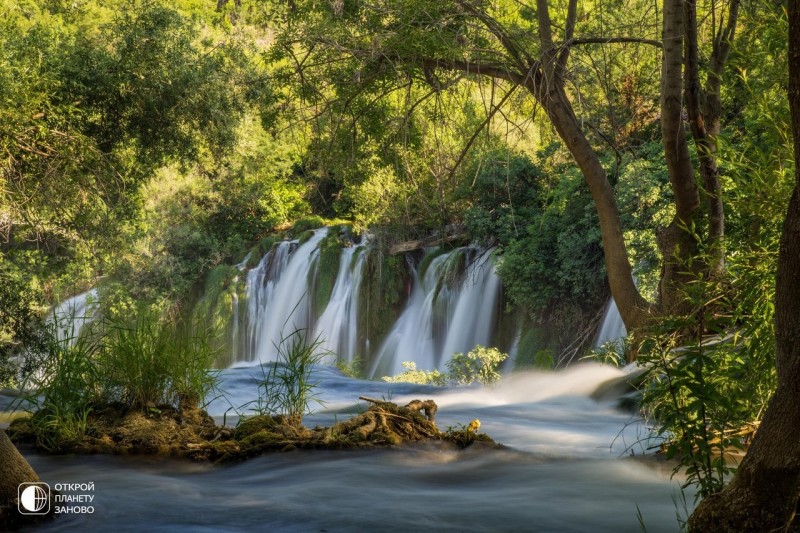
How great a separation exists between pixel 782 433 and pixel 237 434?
4.93 m

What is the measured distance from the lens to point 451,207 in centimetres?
2194

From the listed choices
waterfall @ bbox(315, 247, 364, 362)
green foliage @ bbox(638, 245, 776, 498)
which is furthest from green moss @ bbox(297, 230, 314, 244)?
green foliage @ bbox(638, 245, 776, 498)

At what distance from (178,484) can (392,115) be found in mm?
7111

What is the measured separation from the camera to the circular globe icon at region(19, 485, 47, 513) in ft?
15.5

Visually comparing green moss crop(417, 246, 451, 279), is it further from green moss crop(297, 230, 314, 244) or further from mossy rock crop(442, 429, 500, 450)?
mossy rock crop(442, 429, 500, 450)

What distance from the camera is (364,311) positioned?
78.2ft

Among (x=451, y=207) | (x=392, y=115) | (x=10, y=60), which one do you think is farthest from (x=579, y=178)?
(x=10, y=60)

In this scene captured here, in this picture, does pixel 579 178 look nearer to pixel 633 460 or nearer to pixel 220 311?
pixel 633 460

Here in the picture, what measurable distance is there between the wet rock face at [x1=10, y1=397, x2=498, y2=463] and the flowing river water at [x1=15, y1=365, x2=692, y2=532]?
0.15 meters

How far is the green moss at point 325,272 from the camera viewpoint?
24.9 meters

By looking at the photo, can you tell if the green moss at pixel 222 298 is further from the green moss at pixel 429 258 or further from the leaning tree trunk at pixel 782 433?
the leaning tree trunk at pixel 782 433

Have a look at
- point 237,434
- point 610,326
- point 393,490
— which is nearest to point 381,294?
point 610,326

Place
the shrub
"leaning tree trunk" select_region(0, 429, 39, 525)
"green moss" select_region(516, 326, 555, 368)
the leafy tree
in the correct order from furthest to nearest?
"green moss" select_region(516, 326, 555, 368)
the shrub
the leafy tree
"leaning tree trunk" select_region(0, 429, 39, 525)

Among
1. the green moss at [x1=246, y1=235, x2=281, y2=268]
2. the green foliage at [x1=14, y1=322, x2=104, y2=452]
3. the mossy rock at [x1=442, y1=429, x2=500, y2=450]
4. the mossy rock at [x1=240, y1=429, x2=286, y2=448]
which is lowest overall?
the mossy rock at [x1=442, y1=429, x2=500, y2=450]
